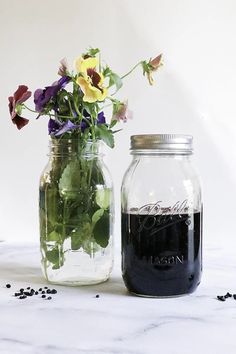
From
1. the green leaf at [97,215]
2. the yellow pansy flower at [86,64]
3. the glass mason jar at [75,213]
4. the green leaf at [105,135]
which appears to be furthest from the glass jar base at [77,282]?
the yellow pansy flower at [86,64]

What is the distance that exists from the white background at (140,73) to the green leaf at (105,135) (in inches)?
16.3

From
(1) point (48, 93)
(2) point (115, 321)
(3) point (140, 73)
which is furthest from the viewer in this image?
(3) point (140, 73)

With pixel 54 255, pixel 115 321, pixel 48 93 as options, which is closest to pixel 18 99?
pixel 48 93

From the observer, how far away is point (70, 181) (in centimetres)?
86

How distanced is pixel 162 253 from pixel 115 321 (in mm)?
133

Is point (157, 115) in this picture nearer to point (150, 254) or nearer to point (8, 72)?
point (8, 72)

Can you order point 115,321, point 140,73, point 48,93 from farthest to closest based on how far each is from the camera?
point 140,73 < point 48,93 < point 115,321

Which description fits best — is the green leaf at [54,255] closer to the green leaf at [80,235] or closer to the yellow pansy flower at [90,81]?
the green leaf at [80,235]

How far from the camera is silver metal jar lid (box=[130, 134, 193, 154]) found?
80 cm

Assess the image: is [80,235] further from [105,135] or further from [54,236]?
[105,135]

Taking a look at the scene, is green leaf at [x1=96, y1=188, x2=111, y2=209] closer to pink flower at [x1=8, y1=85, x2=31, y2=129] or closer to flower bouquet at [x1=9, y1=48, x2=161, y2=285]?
flower bouquet at [x1=9, y1=48, x2=161, y2=285]

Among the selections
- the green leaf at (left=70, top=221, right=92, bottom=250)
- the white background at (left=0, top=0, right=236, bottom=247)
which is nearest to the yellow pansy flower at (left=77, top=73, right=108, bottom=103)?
the green leaf at (left=70, top=221, right=92, bottom=250)

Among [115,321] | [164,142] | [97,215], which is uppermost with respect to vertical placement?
[164,142]
